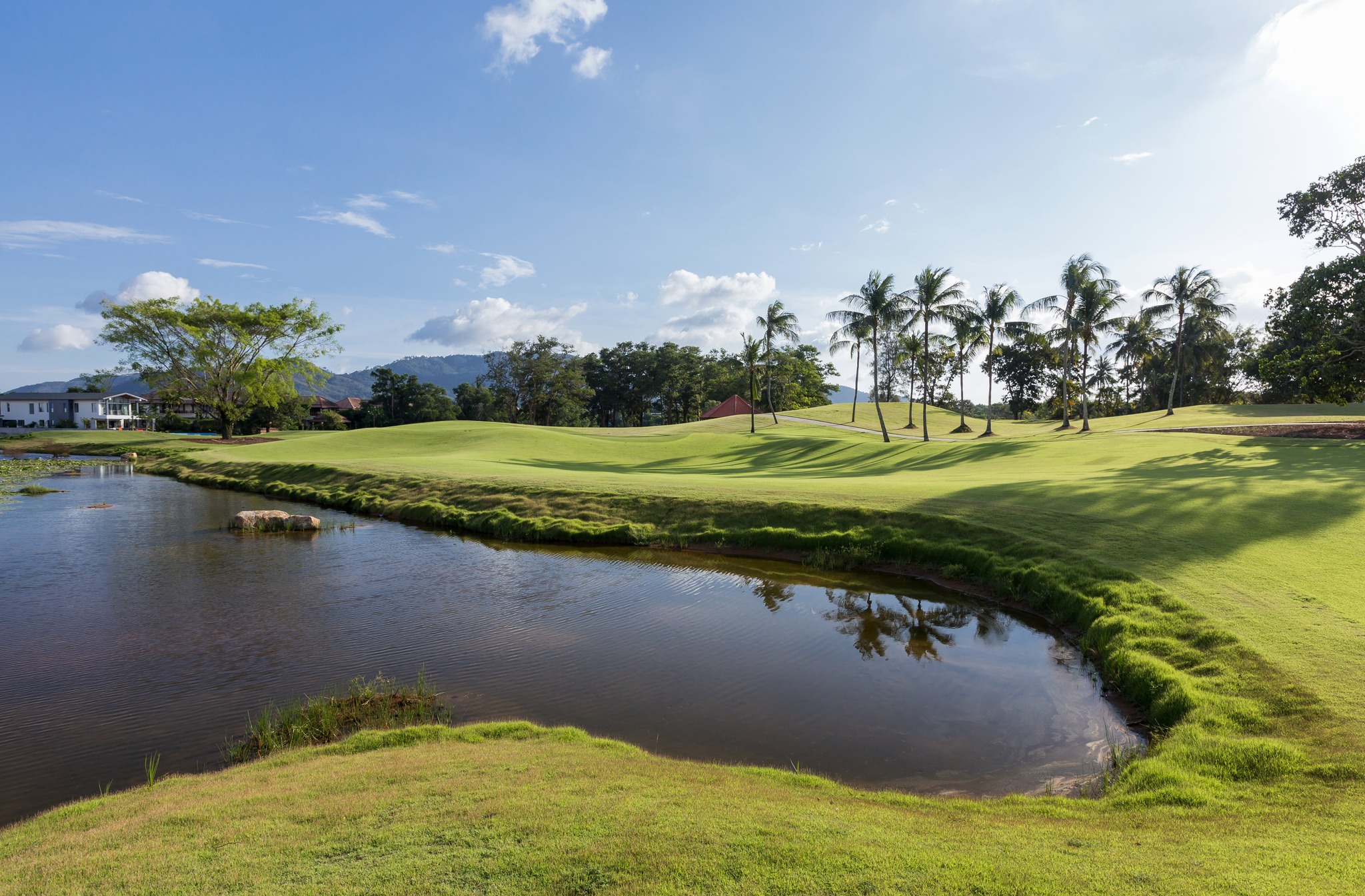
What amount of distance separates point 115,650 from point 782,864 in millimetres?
13001

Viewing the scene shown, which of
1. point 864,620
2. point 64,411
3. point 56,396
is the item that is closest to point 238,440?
point 64,411

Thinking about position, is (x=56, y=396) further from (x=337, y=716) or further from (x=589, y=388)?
(x=337, y=716)

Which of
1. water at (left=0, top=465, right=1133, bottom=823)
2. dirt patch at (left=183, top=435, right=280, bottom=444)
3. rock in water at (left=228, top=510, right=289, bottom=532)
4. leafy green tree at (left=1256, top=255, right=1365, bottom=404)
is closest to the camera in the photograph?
water at (left=0, top=465, right=1133, bottom=823)

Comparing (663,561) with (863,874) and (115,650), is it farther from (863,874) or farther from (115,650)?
(863,874)

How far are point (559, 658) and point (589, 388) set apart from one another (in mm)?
89298

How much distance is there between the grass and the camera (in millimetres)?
4969

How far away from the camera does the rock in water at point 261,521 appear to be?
2408 cm

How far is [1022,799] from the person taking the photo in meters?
7.07

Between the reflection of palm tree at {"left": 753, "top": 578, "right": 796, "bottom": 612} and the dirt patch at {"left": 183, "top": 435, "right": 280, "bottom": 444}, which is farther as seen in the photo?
the dirt patch at {"left": 183, "top": 435, "right": 280, "bottom": 444}

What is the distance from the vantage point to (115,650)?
12.0 metres

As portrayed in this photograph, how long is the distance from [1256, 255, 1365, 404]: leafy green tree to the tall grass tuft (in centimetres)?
3643

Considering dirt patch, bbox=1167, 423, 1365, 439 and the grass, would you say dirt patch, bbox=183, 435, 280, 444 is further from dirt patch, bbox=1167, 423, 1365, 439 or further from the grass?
dirt patch, bbox=1167, 423, 1365, 439

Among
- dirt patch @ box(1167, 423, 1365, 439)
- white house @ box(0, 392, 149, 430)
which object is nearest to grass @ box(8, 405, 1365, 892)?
dirt patch @ box(1167, 423, 1365, 439)

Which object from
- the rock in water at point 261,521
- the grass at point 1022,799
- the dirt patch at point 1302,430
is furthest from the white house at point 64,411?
the dirt patch at point 1302,430
